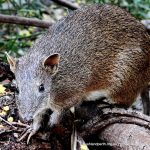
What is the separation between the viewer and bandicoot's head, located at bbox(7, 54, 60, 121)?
4793 mm

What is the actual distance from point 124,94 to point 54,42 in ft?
3.82

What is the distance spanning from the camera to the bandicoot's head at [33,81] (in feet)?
15.7

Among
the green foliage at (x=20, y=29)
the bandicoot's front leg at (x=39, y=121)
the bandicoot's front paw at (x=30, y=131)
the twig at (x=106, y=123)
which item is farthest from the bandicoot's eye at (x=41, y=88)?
the green foliage at (x=20, y=29)

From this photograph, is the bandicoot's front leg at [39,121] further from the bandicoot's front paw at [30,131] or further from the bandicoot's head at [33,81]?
the bandicoot's head at [33,81]

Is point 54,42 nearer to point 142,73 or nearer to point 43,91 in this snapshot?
point 43,91

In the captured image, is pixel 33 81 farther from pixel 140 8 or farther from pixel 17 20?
pixel 140 8

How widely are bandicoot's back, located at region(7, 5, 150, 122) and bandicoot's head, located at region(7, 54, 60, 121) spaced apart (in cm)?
5

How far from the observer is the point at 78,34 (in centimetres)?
582

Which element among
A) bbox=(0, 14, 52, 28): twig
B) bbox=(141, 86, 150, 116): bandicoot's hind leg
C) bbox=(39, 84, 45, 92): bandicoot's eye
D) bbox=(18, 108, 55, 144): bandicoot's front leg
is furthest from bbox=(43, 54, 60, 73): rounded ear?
bbox=(0, 14, 52, 28): twig

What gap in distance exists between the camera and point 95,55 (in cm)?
589

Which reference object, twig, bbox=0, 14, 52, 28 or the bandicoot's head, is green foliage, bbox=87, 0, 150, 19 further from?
the bandicoot's head

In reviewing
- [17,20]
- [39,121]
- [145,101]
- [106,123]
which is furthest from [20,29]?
[106,123]

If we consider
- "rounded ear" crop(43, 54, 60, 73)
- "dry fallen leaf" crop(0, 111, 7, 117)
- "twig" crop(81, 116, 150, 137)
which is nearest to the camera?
"twig" crop(81, 116, 150, 137)

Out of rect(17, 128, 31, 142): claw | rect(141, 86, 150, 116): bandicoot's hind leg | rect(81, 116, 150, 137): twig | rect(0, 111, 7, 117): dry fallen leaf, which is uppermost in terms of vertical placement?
rect(81, 116, 150, 137): twig
